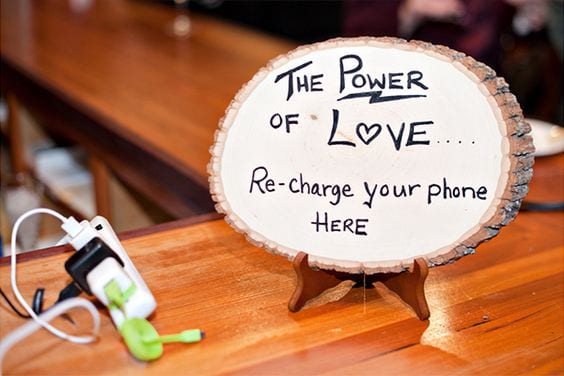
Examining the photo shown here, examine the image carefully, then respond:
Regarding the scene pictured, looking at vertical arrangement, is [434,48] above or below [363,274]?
above

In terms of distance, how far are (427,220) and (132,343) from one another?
1.15 feet

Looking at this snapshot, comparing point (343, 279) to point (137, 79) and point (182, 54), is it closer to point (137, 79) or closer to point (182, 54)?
point (137, 79)

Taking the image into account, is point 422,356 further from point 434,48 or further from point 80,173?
point 80,173

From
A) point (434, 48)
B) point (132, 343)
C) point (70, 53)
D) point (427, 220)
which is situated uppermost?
point (434, 48)

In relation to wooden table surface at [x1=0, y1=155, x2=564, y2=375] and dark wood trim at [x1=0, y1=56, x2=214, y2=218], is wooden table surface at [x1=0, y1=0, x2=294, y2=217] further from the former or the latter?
wooden table surface at [x1=0, y1=155, x2=564, y2=375]

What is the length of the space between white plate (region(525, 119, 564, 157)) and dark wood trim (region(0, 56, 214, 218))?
61cm

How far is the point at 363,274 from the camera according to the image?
3.07ft

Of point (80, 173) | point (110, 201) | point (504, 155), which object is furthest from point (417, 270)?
point (80, 173)

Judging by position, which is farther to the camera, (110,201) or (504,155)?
(110,201)

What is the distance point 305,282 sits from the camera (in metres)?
0.90

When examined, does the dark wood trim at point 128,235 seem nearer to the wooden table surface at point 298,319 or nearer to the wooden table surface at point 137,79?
the wooden table surface at point 298,319

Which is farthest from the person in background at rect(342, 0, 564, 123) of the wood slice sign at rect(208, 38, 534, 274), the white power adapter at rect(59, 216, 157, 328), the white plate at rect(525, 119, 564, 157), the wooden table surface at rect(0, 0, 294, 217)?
the white power adapter at rect(59, 216, 157, 328)

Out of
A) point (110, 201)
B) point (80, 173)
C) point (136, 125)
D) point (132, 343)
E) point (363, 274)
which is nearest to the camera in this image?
point (132, 343)

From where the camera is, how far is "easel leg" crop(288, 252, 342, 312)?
883 mm
